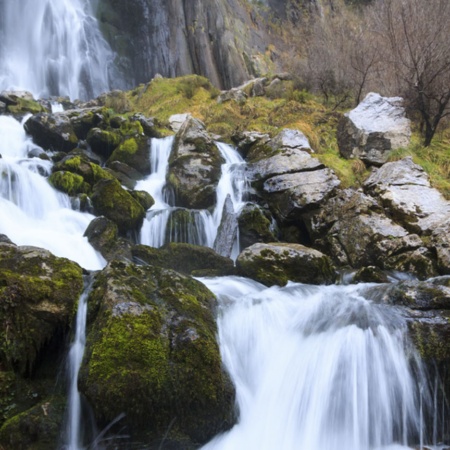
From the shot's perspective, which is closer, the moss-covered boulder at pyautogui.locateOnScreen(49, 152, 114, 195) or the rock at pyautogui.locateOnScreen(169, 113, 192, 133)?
the moss-covered boulder at pyautogui.locateOnScreen(49, 152, 114, 195)

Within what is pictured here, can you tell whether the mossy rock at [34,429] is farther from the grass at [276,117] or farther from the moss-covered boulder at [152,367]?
the grass at [276,117]

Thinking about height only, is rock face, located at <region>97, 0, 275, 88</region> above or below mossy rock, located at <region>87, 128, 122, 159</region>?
above

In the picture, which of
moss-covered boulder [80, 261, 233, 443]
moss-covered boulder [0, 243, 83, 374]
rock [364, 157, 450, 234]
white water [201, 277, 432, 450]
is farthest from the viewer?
rock [364, 157, 450, 234]

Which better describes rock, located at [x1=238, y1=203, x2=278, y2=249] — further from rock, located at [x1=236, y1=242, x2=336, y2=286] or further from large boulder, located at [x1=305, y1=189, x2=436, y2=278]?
rock, located at [x1=236, y1=242, x2=336, y2=286]

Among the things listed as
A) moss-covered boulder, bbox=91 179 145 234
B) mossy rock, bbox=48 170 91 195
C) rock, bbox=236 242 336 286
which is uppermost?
mossy rock, bbox=48 170 91 195

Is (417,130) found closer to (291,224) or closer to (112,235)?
(291,224)

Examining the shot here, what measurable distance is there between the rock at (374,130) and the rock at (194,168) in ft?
14.3

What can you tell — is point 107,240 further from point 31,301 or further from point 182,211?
point 31,301

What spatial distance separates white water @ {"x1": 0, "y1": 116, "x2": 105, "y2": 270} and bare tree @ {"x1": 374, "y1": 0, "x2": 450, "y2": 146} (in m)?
10.8

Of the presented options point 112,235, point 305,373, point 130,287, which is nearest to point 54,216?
point 112,235

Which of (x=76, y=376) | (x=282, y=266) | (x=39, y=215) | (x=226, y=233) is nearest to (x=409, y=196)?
(x=282, y=266)

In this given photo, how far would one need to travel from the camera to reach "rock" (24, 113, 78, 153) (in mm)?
13078

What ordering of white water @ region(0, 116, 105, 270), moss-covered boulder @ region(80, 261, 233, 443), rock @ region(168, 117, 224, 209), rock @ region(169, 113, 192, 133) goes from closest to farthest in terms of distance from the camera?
moss-covered boulder @ region(80, 261, 233, 443)
white water @ region(0, 116, 105, 270)
rock @ region(168, 117, 224, 209)
rock @ region(169, 113, 192, 133)

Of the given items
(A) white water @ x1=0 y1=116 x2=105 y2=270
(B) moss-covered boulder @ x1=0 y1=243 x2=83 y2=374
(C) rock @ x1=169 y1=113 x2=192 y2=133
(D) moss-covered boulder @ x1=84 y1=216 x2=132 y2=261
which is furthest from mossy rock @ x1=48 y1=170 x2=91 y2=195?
(C) rock @ x1=169 y1=113 x2=192 y2=133
